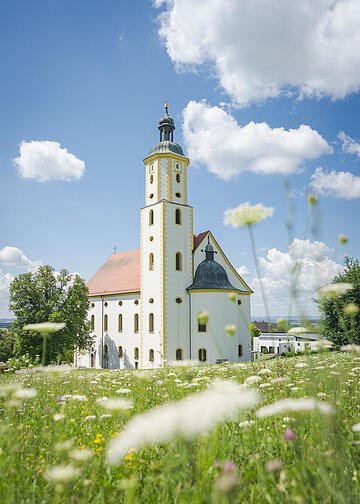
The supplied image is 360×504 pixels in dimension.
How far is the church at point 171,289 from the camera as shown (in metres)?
33.7

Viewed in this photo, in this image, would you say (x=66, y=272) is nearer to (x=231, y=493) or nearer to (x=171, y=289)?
(x=171, y=289)

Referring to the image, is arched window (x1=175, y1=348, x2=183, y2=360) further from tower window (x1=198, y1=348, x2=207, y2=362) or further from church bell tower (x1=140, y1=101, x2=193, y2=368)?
tower window (x1=198, y1=348, x2=207, y2=362)

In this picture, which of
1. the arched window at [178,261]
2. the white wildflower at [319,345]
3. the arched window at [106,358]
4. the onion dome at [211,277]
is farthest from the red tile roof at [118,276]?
the white wildflower at [319,345]

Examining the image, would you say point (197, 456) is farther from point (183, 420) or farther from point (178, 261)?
point (178, 261)

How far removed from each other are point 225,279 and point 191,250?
13.7 ft

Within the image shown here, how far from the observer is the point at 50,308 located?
3625 centimetres

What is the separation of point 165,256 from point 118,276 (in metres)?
11.7

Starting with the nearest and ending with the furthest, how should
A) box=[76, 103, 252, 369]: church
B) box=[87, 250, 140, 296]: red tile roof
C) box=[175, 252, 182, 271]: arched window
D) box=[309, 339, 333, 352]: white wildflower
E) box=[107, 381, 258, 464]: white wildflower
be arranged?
box=[107, 381, 258, 464]: white wildflower < box=[309, 339, 333, 352]: white wildflower < box=[76, 103, 252, 369]: church < box=[175, 252, 182, 271]: arched window < box=[87, 250, 140, 296]: red tile roof

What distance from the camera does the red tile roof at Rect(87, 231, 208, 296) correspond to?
133ft

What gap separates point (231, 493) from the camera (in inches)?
70.3

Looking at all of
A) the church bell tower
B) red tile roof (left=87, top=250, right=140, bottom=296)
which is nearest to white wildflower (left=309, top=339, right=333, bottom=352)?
the church bell tower

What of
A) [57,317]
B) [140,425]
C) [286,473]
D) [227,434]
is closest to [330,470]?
[286,473]

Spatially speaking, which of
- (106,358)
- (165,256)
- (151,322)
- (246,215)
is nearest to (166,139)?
(165,256)

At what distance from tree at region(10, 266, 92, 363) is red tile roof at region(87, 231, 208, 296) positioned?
184 inches
